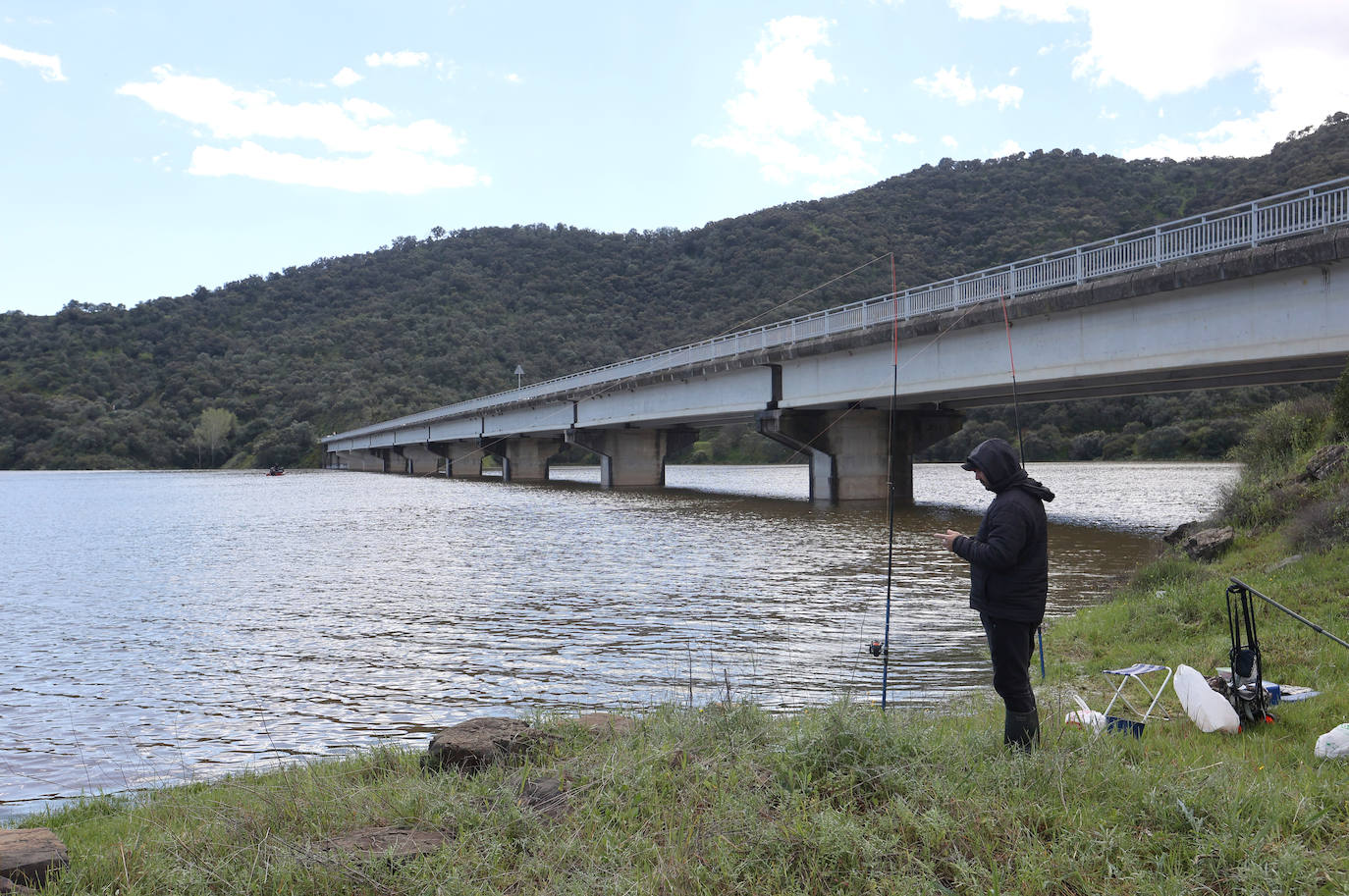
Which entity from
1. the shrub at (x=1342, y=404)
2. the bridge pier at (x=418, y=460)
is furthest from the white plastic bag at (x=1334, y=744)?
the bridge pier at (x=418, y=460)

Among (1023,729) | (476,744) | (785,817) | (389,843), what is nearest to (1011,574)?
(1023,729)

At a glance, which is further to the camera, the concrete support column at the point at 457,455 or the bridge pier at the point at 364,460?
the bridge pier at the point at 364,460

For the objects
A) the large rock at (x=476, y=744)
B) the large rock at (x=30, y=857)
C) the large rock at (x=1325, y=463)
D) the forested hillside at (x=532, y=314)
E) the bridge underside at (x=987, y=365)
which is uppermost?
the forested hillside at (x=532, y=314)

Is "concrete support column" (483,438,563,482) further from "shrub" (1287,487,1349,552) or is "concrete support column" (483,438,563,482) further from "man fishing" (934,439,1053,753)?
"man fishing" (934,439,1053,753)

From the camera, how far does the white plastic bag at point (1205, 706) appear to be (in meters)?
5.84

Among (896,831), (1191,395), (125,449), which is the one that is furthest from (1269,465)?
(125,449)

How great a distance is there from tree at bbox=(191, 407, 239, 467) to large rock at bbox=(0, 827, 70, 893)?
121518mm

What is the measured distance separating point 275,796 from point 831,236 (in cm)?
7802

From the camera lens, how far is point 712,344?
42.2 metres

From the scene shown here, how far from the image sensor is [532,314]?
5241 inches

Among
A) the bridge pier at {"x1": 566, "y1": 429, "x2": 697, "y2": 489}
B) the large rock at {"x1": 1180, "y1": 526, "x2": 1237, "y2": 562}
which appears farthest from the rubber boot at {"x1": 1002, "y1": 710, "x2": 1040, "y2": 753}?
the bridge pier at {"x1": 566, "y1": 429, "x2": 697, "y2": 489}

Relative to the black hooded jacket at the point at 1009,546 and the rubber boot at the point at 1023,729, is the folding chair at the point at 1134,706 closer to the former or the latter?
the rubber boot at the point at 1023,729

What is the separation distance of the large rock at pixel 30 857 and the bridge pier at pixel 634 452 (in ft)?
175

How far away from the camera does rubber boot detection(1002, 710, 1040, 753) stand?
514 centimetres
